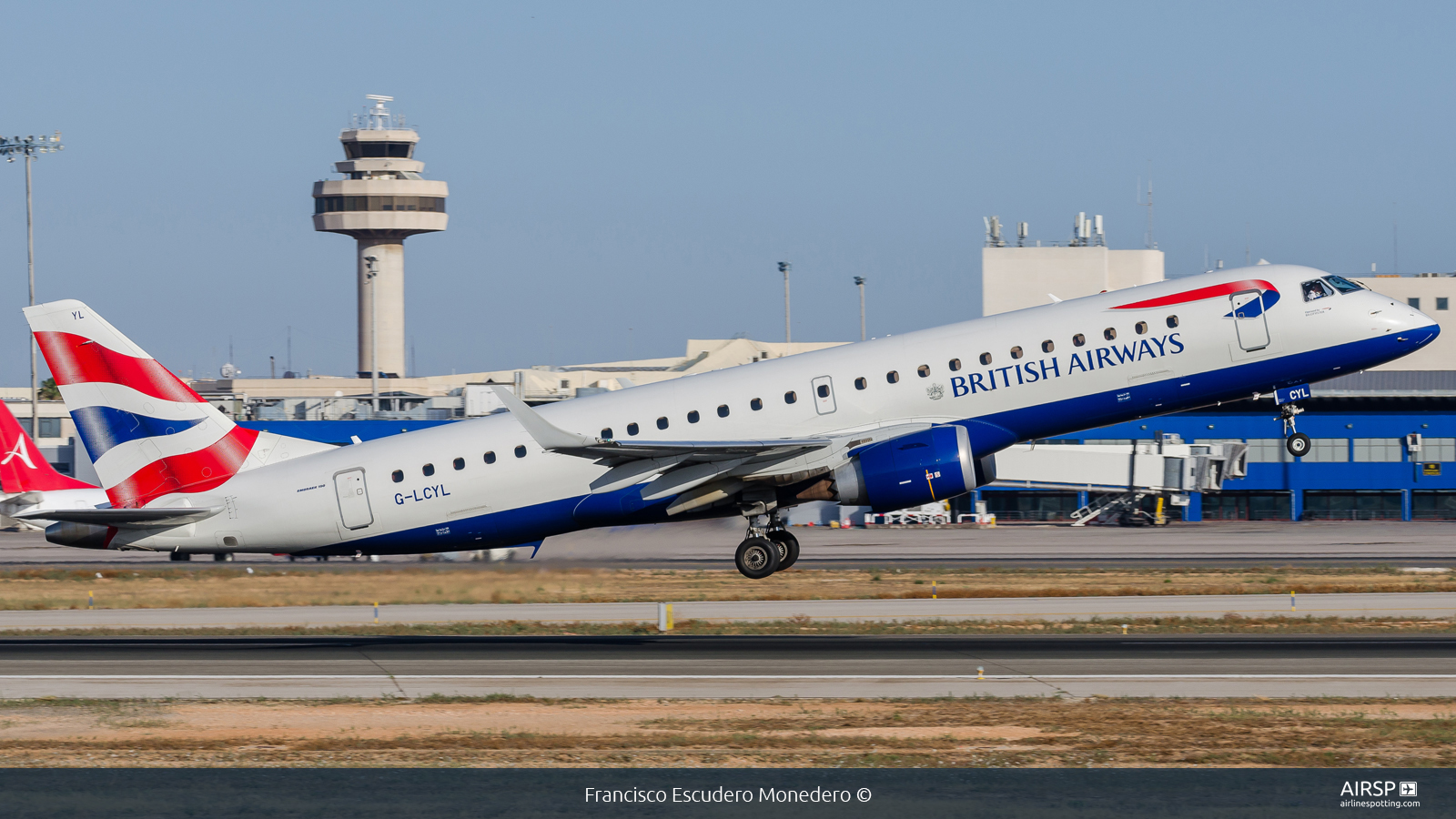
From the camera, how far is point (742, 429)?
108 ft

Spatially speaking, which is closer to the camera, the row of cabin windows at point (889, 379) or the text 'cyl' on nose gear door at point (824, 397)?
the row of cabin windows at point (889, 379)

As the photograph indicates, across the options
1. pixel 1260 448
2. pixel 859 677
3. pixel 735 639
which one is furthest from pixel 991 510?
pixel 859 677

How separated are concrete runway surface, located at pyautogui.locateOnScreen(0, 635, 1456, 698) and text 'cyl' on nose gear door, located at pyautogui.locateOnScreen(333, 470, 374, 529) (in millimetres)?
2927

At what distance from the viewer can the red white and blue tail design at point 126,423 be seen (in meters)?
35.9

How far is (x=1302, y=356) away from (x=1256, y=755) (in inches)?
566

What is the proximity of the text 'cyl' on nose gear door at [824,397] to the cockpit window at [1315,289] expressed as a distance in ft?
34.6

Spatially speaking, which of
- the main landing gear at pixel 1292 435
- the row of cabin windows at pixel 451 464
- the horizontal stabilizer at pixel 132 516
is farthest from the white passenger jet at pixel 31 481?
the main landing gear at pixel 1292 435

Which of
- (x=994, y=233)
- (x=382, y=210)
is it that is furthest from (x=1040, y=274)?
(x=382, y=210)

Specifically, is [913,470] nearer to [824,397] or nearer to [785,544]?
[824,397]

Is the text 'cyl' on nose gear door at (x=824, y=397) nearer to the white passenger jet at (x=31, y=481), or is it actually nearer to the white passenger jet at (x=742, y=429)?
the white passenger jet at (x=742, y=429)

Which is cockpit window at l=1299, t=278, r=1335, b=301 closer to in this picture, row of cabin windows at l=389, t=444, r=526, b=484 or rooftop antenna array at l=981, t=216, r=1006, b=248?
row of cabin windows at l=389, t=444, r=526, b=484

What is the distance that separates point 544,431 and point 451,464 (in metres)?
4.75

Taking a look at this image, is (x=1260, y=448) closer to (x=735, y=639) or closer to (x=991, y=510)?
(x=991, y=510)
